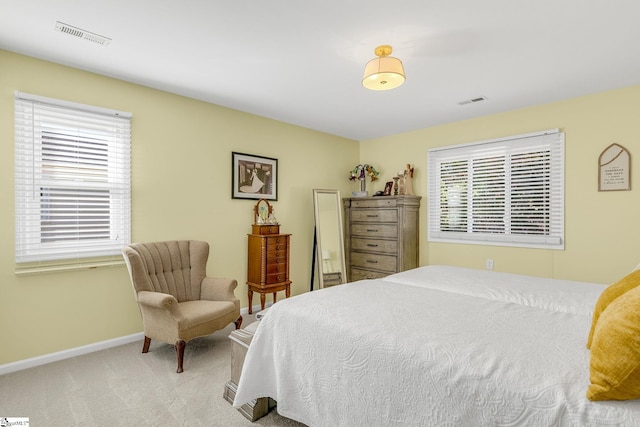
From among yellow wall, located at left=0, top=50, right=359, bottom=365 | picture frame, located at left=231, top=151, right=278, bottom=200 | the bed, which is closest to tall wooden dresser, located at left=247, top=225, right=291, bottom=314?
yellow wall, located at left=0, top=50, right=359, bottom=365

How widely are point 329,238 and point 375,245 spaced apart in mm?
674

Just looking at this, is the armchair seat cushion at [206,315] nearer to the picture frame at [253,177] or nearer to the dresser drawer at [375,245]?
the picture frame at [253,177]

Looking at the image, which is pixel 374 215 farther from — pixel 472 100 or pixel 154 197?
pixel 154 197

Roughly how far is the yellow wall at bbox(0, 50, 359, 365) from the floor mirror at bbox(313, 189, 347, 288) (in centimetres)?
18

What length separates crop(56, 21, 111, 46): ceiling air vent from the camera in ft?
7.12

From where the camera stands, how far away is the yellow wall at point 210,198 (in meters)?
2.59

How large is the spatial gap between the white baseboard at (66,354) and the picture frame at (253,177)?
1.80m

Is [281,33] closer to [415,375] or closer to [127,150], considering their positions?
[127,150]

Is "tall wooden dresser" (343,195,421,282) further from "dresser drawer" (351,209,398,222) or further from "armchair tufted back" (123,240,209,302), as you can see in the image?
"armchair tufted back" (123,240,209,302)

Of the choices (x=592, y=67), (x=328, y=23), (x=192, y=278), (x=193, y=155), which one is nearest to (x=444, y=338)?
(x=328, y=23)

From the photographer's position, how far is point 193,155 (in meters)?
3.53

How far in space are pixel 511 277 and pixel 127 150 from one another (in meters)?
3.58

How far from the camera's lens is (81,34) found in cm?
226

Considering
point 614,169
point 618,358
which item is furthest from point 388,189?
point 618,358
